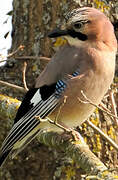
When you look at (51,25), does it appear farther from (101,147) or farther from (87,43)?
(101,147)

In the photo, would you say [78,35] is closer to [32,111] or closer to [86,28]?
[86,28]

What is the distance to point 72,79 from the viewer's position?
165 inches

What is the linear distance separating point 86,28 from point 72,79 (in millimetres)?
423

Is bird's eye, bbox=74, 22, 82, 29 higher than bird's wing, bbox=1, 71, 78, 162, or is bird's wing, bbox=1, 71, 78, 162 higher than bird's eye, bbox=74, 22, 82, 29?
bird's eye, bbox=74, 22, 82, 29

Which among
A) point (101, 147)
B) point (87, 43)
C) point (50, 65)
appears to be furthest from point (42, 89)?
point (101, 147)

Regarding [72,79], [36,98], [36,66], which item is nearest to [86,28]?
[72,79]

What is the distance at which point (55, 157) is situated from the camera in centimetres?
488

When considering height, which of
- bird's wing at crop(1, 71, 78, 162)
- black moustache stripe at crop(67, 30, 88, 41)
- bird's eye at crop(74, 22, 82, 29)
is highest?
bird's eye at crop(74, 22, 82, 29)

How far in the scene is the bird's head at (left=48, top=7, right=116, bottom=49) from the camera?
423 cm

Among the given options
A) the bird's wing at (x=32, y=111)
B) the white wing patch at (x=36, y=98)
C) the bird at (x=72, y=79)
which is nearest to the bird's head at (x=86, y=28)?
the bird at (x=72, y=79)

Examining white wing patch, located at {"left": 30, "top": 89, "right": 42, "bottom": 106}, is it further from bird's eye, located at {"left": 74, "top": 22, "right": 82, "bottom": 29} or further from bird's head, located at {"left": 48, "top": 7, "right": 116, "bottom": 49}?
bird's eye, located at {"left": 74, "top": 22, "right": 82, "bottom": 29}

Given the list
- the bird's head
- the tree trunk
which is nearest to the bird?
the bird's head

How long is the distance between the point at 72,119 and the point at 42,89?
1.07ft

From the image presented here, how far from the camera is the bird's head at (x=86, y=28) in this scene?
4.23 meters
